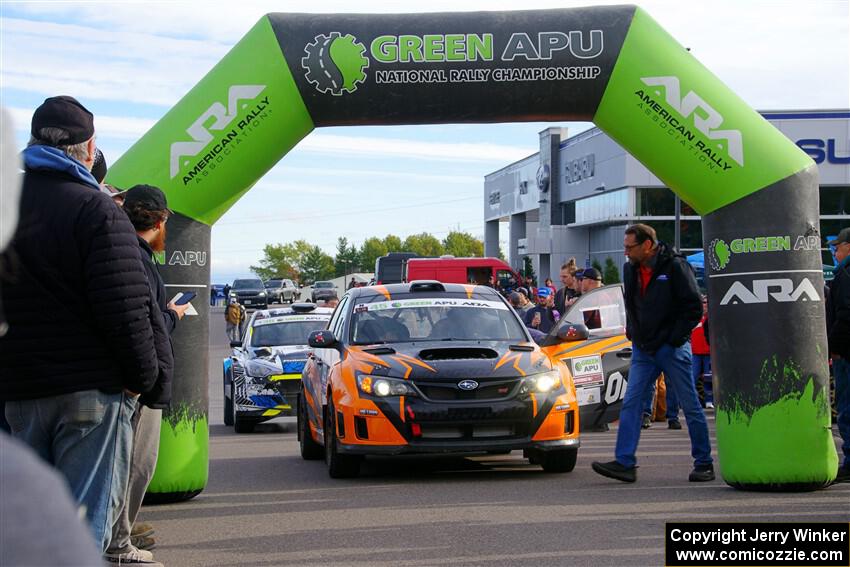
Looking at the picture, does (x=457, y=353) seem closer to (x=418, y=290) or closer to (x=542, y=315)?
Answer: (x=418, y=290)

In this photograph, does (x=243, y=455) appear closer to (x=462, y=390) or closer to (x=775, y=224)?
(x=462, y=390)

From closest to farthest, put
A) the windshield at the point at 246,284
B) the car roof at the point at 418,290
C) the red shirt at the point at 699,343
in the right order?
the car roof at the point at 418,290 → the red shirt at the point at 699,343 → the windshield at the point at 246,284

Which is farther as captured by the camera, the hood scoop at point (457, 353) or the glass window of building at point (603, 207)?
the glass window of building at point (603, 207)

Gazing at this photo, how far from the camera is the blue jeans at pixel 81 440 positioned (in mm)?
4680

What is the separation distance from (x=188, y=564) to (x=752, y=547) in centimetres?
306

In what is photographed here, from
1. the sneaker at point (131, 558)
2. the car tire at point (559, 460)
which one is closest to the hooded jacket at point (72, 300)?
the sneaker at point (131, 558)

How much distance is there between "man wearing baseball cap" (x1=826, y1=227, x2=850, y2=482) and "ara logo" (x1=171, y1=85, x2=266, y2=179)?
4.48 metres

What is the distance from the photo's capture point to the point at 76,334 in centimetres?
472

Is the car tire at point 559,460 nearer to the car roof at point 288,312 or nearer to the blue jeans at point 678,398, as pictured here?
the blue jeans at point 678,398

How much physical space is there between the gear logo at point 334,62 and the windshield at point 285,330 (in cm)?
782

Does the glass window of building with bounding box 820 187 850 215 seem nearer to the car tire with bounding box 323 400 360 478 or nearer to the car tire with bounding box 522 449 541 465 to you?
the car tire with bounding box 522 449 541 465

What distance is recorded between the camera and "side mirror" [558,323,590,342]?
1042 centimetres

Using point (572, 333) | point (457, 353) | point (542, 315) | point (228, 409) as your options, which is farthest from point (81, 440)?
point (542, 315)

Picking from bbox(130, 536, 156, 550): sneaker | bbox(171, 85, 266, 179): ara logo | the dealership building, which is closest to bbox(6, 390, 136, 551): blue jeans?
bbox(130, 536, 156, 550): sneaker
